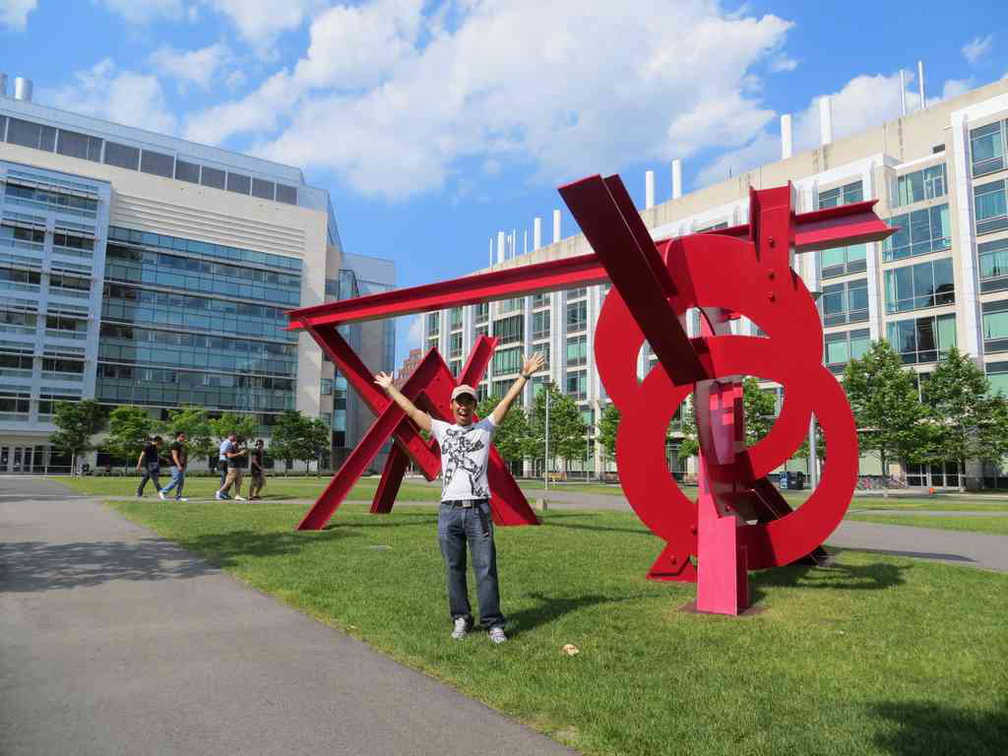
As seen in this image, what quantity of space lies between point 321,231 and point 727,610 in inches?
2821

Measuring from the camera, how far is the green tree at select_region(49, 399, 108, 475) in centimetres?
5181

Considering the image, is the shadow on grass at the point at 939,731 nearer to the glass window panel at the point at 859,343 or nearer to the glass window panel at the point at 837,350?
the glass window panel at the point at 859,343

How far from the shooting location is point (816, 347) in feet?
23.6

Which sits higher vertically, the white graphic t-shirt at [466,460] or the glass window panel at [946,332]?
the glass window panel at [946,332]

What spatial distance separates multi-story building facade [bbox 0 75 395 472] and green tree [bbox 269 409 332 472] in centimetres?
584

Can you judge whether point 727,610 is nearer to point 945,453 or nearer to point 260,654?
point 260,654

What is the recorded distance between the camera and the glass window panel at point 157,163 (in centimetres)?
6725

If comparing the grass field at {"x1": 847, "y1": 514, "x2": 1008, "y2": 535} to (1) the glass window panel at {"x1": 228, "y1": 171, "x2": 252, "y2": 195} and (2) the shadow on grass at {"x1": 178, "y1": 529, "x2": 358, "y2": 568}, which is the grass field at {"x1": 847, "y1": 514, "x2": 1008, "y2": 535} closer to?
(2) the shadow on grass at {"x1": 178, "y1": 529, "x2": 358, "y2": 568}

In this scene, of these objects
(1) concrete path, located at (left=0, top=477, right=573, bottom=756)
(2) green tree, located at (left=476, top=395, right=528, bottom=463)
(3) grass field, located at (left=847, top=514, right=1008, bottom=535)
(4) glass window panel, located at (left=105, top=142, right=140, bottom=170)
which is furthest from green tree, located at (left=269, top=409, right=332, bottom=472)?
(1) concrete path, located at (left=0, top=477, right=573, bottom=756)

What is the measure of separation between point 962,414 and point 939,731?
42.1m

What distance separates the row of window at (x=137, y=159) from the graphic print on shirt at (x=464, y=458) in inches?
2830

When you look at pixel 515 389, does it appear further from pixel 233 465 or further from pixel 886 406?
pixel 886 406

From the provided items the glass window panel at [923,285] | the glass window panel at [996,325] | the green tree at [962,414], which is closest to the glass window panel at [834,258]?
the glass window panel at [923,285]

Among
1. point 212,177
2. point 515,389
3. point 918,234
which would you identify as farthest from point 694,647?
point 212,177
